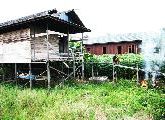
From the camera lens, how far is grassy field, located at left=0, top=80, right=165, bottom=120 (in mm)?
12435

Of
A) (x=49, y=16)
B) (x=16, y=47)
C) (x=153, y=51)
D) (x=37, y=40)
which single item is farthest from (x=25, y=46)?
(x=153, y=51)

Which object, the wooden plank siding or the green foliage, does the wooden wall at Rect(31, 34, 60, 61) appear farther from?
the green foliage

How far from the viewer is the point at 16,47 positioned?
2064 cm

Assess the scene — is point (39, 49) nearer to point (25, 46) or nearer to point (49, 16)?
point (25, 46)

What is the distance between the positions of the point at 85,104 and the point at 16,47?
353 inches

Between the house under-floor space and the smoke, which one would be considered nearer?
the house under-floor space

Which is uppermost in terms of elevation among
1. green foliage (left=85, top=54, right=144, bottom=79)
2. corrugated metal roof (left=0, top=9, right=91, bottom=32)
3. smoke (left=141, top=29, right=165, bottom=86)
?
corrugated metal roof (left=0, top=9, right=91, bottom=32)

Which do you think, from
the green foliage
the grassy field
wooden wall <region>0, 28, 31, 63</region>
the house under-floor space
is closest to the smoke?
the green foliage

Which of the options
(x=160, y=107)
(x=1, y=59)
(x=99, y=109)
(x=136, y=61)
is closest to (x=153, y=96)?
(x=160, y=107)

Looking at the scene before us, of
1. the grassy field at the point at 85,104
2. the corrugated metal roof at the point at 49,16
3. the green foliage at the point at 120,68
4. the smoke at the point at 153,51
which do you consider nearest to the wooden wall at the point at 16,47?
the corrugated metal roof at the point at 49,16

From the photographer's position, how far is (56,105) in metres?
13.9

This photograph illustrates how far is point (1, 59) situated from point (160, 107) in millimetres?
14225

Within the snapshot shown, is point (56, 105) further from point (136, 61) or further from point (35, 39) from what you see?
point (136, 61)

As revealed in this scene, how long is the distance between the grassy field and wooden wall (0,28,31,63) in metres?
3.43
